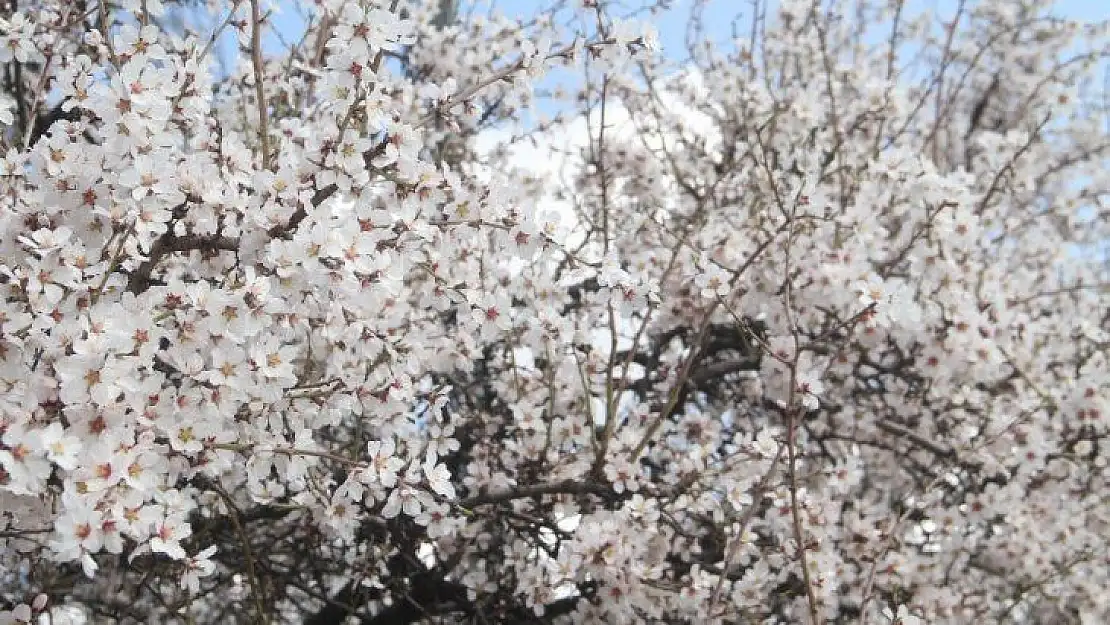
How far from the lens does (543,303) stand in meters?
3.56

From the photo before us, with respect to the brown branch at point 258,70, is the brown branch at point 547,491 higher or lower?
lower

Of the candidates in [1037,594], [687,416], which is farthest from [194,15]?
[1037,594]

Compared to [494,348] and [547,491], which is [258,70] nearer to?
[547,491]

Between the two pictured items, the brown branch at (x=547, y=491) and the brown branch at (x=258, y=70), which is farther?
the brown branch at (x=547, y=491)

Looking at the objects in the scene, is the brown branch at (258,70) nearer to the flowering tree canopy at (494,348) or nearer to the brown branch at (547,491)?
the flowering tree canopy at (494,348)

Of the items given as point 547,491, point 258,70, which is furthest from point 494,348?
point 258,70

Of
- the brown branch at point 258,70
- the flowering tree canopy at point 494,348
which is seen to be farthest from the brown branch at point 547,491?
the brown branch at point 258,70

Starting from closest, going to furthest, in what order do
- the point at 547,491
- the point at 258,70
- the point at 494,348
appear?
the point at 258,70 → the point at 547,491 → the point at 494,348

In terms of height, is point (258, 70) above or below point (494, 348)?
below

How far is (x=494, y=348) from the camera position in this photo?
455 centimetres

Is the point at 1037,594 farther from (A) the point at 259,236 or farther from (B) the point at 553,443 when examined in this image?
(A) the point at 259,236

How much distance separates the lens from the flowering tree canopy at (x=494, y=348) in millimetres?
2059

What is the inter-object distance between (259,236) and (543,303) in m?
1.57

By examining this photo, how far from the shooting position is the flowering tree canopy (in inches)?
81.0
